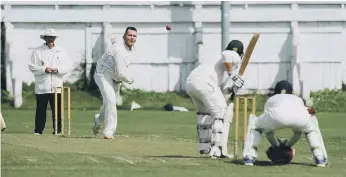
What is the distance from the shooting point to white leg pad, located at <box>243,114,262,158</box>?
12914 mm

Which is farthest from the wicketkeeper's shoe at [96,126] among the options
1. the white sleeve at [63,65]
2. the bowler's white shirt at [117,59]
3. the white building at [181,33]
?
the white building at [181,33]

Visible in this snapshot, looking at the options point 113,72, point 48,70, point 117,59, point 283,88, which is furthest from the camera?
point 48,70

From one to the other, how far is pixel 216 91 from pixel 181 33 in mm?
20912

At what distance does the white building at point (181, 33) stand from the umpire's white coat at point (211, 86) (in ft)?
A: 66.2

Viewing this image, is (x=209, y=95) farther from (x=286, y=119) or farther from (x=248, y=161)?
(x=286, y=119)

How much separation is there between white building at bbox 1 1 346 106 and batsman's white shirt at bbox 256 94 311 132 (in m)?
21.5

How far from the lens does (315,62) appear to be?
116 feet

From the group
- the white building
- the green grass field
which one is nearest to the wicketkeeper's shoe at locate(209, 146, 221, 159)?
the green grass field

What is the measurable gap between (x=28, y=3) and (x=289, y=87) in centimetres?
2233

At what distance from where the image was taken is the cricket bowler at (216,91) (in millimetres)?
13969

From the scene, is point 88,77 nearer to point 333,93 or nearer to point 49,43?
point 333,93

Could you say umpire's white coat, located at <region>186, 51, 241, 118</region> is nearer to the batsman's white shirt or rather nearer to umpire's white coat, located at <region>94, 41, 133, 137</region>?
the batsman's white shirt

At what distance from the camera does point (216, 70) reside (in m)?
14.1

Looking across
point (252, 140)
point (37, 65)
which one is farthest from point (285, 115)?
point (37, 65)
